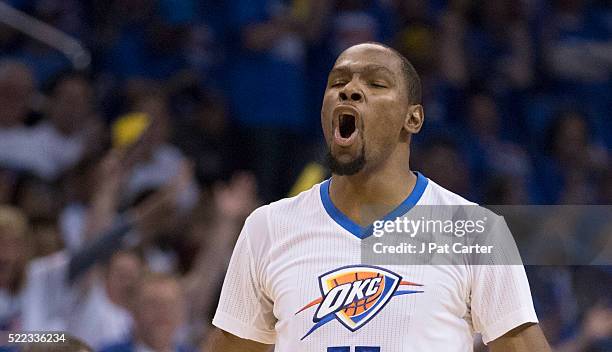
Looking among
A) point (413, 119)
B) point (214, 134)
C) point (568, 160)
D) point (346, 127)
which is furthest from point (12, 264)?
point (568, 160)

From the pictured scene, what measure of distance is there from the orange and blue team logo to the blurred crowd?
192 cm

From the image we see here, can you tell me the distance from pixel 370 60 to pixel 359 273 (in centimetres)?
53

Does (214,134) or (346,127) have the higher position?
(214,134)

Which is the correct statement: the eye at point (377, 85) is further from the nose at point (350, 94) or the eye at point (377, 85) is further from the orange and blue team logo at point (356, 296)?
the orange and blue team logo at point (356, 296)

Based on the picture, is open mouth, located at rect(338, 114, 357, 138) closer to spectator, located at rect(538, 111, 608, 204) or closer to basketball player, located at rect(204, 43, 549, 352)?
basketball player, located at rect(204, 43, 549, 352)

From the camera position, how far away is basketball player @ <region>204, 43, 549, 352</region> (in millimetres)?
2729

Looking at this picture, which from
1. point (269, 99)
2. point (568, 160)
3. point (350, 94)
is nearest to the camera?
point (350, 94)

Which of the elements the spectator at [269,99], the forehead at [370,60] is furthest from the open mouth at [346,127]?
the spectator at [269,99]

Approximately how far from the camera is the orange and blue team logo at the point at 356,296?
275cm

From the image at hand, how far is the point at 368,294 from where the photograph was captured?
2766mm

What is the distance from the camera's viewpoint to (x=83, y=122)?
612 centimetres

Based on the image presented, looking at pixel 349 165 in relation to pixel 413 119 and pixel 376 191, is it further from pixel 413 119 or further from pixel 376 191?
pixel 413 119

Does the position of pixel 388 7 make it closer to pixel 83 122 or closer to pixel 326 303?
pixel 83 122

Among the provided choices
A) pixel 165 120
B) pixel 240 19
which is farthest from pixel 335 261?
pixel 240 19
